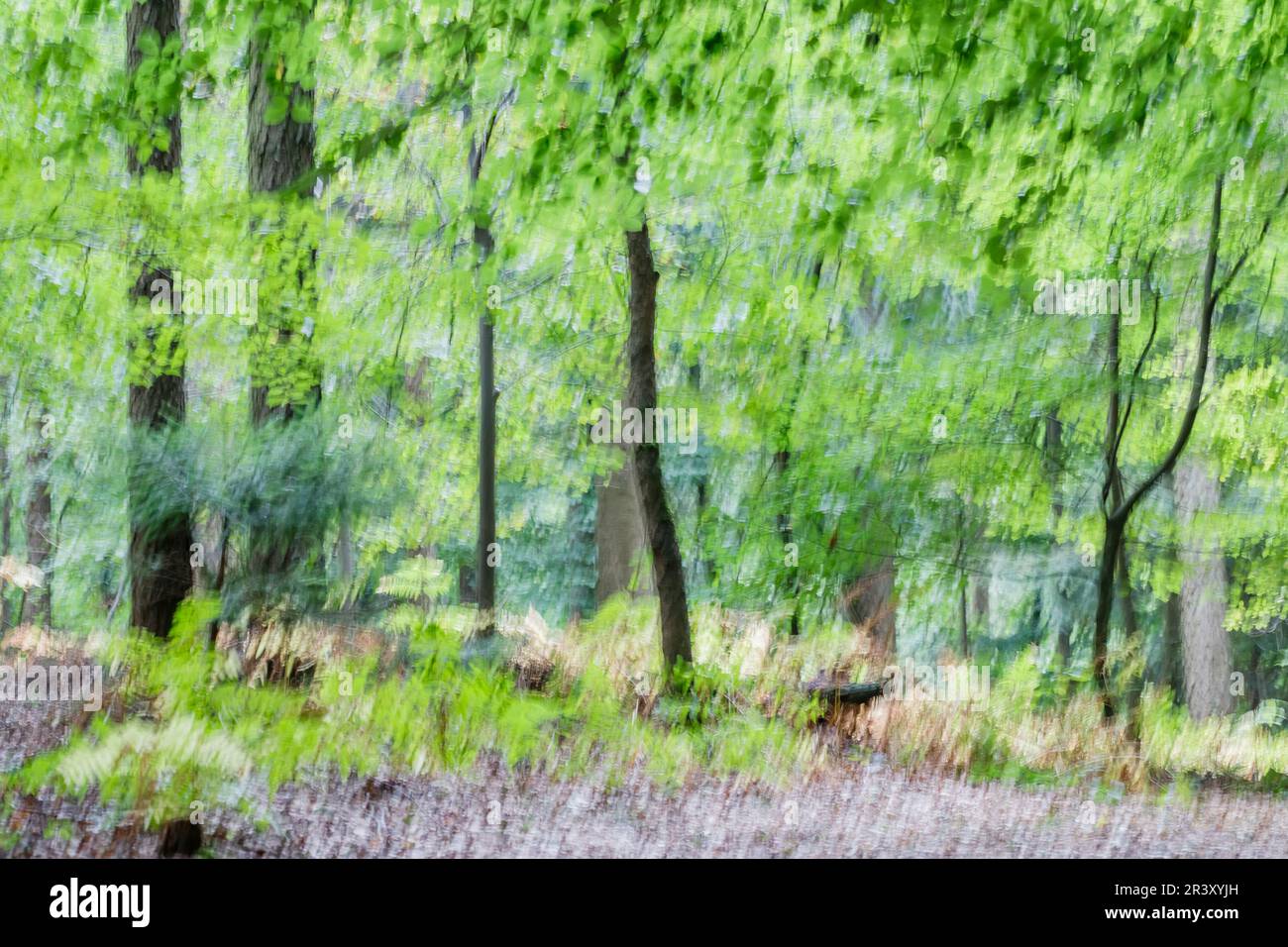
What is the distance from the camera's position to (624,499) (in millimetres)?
13414

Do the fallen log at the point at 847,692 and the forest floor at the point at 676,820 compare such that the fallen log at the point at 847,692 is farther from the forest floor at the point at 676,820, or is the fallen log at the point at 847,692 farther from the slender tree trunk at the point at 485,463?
the slender tree trunk at the point at 485,463

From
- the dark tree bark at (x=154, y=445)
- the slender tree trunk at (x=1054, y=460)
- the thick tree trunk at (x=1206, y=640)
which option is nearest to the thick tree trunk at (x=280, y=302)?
the dark tree bark at (x=154, y=445)

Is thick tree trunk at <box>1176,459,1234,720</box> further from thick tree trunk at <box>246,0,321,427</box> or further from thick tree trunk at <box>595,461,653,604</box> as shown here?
thick tree trunk at <box>246,0,321,427</box>

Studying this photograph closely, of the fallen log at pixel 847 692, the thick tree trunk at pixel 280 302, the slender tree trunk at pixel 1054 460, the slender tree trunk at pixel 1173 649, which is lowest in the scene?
the slender tree trunk at pixel 1173 649

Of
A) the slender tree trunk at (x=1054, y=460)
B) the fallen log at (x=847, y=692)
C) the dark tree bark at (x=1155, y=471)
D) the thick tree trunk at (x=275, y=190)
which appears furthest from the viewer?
the slender tree trunk at (x=1054, y=460)

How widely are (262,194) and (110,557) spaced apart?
6408 millimetres

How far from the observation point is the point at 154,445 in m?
7.03

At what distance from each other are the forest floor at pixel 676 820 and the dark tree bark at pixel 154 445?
110 centimetres

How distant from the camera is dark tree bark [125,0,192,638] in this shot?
6.99 metres

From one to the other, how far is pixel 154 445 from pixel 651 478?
352 centimetres

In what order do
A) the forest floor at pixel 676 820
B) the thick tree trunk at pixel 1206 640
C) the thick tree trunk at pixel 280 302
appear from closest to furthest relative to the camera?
the forest floor at pixel 676 820
the thick tree trunk at pixel 280 302
the thick tree trunk at pixel 1206 640

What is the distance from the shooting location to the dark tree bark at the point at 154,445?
22.9 ft
